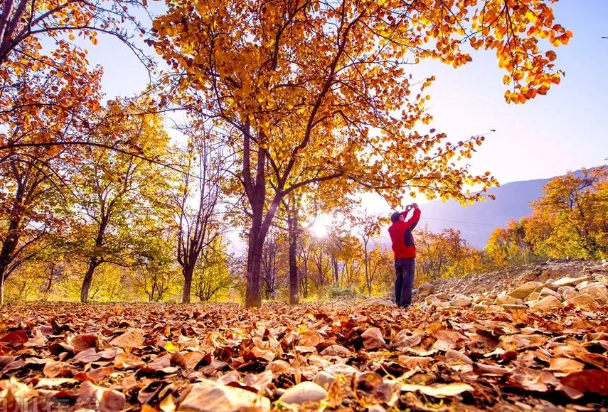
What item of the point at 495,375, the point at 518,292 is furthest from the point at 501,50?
the point at 518,292

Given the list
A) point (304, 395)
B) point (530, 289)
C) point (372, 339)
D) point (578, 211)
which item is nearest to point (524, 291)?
point (530, 289)

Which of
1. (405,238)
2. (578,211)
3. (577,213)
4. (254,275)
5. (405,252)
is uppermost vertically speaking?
(578,211)

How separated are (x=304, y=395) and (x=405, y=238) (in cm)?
671

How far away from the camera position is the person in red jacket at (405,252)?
23.9ft

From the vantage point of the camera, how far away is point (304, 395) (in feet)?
3.44

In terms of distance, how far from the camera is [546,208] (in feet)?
104

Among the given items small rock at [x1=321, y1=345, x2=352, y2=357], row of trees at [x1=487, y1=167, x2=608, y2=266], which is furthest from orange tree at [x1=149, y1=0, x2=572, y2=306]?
row of trees at [x1=487, y1=167, x2=608, y2=266]

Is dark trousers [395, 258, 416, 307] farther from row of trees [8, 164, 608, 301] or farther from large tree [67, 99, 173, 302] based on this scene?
large tree [67, 99, 173, 302]

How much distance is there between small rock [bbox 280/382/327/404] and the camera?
1030 mm

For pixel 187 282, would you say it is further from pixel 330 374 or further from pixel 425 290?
pixel 330 374

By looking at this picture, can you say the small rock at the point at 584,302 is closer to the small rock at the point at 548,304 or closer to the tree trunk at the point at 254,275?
the small rock at the point at 548,304

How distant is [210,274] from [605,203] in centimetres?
3412

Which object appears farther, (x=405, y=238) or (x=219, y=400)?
(x=405, y=238)

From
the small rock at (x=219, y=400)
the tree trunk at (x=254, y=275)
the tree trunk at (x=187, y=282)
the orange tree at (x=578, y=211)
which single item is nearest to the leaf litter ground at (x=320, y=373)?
the small rock at (x=219, y=400)
